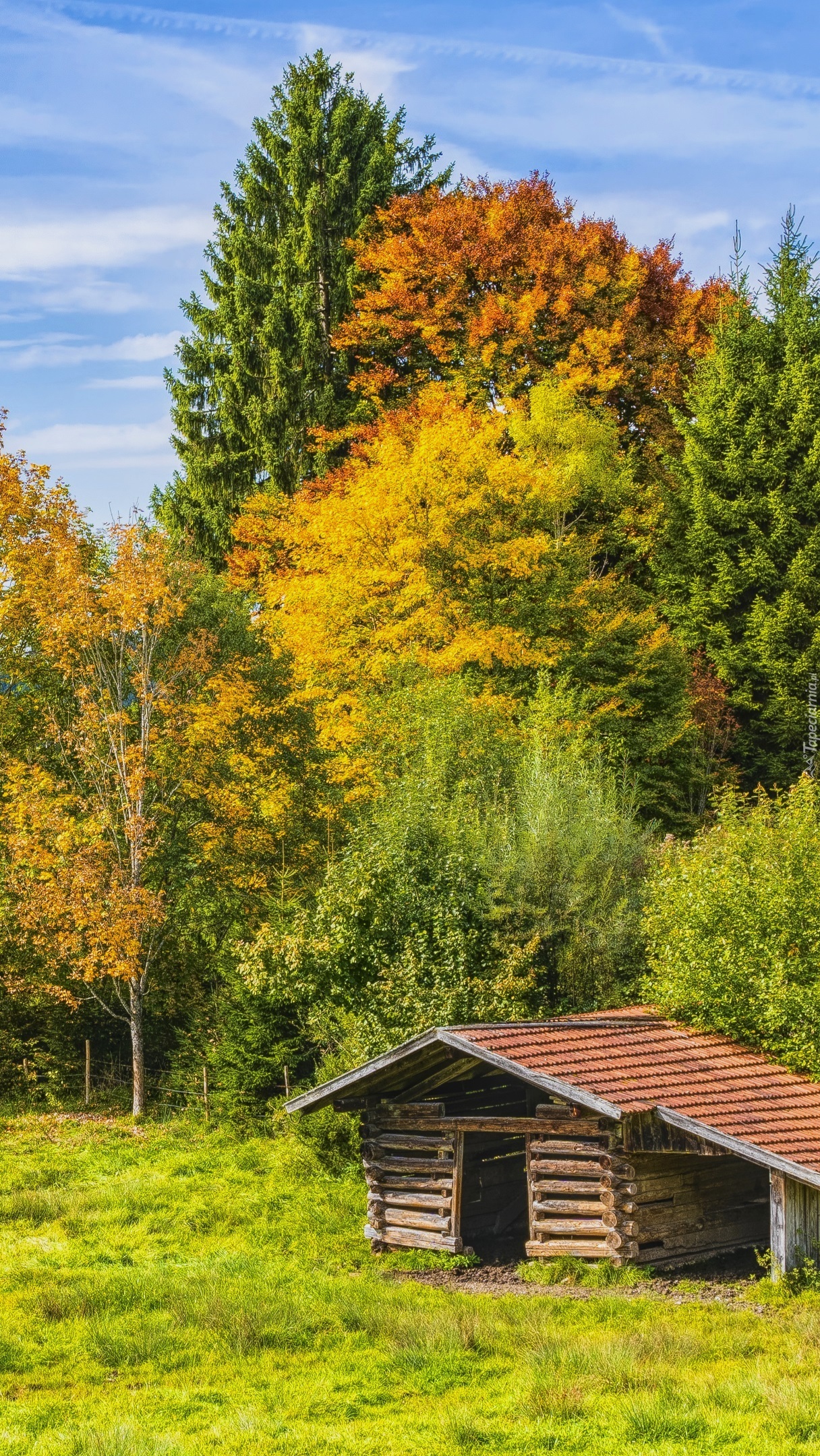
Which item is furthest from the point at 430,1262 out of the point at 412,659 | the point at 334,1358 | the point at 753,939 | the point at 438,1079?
the point at 412,659

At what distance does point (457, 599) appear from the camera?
108 ft

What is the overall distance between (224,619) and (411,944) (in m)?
14.4

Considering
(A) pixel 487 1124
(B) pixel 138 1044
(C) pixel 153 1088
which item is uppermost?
(A) pixel 487 1124

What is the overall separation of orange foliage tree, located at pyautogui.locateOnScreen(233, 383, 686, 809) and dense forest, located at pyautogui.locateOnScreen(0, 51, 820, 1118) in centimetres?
11

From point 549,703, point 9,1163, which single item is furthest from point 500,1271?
point 549,703

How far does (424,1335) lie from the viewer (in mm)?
14547

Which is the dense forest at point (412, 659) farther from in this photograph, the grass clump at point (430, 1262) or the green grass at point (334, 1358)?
the green grass at point (334, 1358)

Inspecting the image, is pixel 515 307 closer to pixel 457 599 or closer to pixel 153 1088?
pixel 457 599

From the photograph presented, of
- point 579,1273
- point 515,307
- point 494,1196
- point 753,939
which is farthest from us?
point 515,307

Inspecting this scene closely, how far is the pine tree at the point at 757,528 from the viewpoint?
38906 millimetres

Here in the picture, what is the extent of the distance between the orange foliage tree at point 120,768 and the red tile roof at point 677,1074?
1203cm

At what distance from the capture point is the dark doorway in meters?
20.8

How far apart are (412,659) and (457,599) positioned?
337 cm

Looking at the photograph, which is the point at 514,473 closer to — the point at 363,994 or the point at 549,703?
the point at 549,703
